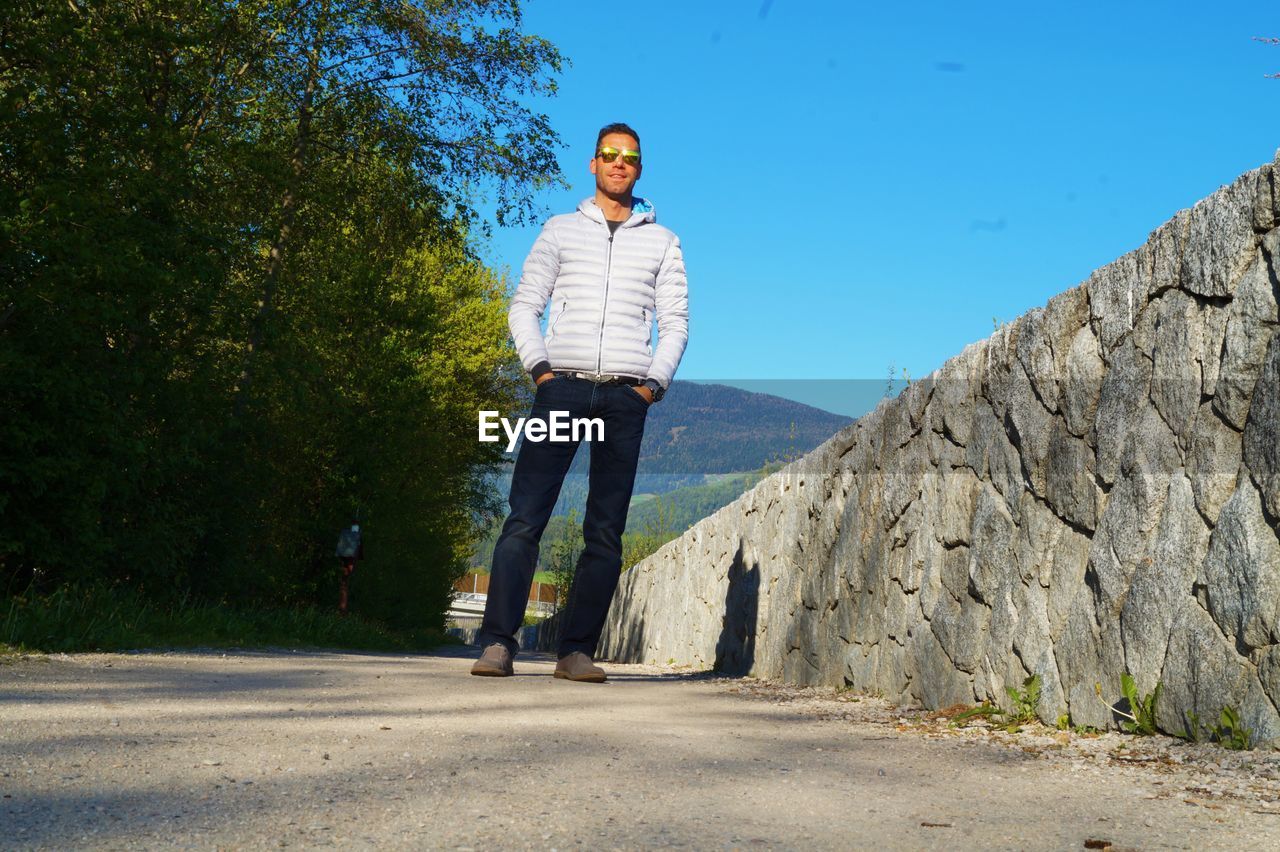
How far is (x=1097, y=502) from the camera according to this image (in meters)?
3.62

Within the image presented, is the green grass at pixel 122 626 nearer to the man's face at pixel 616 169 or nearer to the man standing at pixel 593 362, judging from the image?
the man standing at pixel 593 362

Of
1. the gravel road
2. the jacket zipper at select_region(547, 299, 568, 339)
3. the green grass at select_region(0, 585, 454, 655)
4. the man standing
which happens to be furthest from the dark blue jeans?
the green grass at select_region(0, 585, 454, 655)

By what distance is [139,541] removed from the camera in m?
9.69

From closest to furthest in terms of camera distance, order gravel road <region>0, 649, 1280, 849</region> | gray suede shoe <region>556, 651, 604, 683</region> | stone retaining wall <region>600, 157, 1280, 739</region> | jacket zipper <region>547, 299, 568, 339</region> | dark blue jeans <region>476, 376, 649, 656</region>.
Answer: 1. gravel road <region>0, 649, 1280, 849</region>
2. stone retaining wall <region>600, 157, 1280, 739</region>
3. dark blue jeans <region>476, 376, 649, 656</region>
4. jacket zipper <region>547, 299, 568, 339</region>
5. gray suede shoe <region>556, 651, 604, 683</region>

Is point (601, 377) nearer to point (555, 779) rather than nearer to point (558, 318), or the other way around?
point (558, 318)

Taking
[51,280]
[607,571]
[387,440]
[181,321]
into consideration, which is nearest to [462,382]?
[387,440]

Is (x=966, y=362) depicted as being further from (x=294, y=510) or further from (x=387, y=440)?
(x=294, y=510)

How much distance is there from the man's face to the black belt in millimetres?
913

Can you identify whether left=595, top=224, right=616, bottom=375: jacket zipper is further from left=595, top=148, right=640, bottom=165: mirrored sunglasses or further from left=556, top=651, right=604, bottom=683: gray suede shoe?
Result: left=556, top=651, right=604, bottom=683: gray suede shoe

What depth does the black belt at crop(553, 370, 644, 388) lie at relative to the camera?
4.92m

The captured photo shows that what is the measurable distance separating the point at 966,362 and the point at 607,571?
1905 millimetres

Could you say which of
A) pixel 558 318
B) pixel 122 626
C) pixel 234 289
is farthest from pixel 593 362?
pixel 234 289

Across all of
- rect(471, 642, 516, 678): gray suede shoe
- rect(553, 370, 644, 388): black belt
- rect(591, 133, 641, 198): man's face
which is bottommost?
rect(471, 642, 516, 678): gray suede shoe

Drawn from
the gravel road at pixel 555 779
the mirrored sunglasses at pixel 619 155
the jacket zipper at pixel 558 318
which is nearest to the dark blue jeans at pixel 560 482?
the jacket zipper at pixel 558 318
